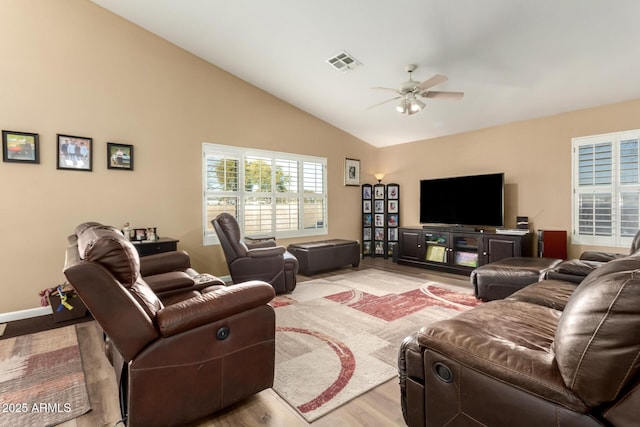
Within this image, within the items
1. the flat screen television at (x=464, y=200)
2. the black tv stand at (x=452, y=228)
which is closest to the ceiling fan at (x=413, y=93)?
the flat screen television at (x=464, y=200)

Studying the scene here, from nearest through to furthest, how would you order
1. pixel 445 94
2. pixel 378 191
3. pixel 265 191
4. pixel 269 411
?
pixel 269 411, pixel 445 94, pixel 265 191, pixel 378 191

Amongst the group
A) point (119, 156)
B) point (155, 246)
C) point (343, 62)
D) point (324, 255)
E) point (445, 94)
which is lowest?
point (324, 255)

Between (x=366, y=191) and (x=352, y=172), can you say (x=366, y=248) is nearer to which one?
(x=366, y=191)

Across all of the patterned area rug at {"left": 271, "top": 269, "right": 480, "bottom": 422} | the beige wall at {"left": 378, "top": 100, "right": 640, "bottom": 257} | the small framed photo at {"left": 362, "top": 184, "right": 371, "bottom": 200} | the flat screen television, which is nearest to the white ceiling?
the beige wall at {"left": 378, "top": 100, "right": 640, "bottom": 257}

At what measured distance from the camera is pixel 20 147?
3.49 meters

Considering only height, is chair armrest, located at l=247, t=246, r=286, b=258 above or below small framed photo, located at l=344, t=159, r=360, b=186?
below

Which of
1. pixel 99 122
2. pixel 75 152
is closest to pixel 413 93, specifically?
pixel 99 122

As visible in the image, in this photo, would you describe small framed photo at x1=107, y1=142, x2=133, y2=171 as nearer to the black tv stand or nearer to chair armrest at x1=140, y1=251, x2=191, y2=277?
chair armrest at x1=140, y1=251, x2=191, y2=277

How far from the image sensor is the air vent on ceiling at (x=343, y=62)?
4076 millimetres

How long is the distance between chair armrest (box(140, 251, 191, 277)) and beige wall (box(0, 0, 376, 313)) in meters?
1.27

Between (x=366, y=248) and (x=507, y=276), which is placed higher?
(x=507, y=276)

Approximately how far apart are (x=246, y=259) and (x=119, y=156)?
7.13ft

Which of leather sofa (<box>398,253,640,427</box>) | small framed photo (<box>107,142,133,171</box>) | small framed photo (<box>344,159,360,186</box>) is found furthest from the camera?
small framed photo (<box>344,159,360,186</box>)

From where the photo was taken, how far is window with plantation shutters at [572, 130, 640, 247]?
4219 millimetres
